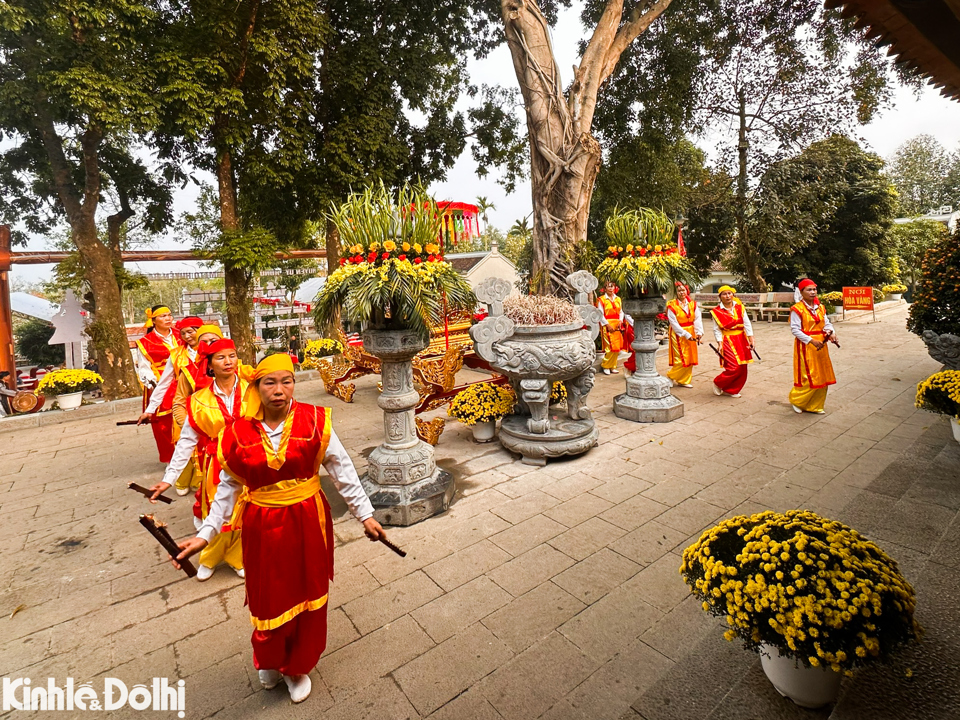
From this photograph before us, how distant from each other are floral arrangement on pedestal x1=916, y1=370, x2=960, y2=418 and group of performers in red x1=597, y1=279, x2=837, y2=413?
1.31 metres

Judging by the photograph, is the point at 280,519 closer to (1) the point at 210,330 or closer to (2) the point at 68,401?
(1) the point at 210,330

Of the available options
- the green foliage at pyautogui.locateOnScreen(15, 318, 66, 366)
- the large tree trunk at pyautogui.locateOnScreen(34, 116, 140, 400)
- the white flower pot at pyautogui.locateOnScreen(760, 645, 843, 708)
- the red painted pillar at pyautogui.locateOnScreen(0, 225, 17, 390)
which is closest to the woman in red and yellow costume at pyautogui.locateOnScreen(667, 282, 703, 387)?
the white flower pot at pyautogui.locateOnScreen(760, 645, 843, 708)

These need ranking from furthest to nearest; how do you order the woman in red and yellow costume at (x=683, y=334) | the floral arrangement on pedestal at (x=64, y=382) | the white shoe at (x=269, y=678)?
the floral arrangement on pedestal at (x=64, y=382) → the woman in red and yellow costume at (x=683, y=334) → the white shoe at (x=269, y=678)

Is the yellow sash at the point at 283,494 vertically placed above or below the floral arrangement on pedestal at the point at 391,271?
below

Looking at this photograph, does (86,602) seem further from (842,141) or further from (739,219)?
(842,141)

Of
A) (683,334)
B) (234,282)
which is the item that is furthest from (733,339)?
(234,282)

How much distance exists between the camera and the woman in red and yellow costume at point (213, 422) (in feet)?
9.70

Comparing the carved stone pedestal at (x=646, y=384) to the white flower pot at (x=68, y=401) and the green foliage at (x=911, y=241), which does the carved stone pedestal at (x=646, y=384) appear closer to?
the white flower pot at (x=68, y=401)

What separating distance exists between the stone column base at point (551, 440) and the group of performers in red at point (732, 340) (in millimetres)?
1296

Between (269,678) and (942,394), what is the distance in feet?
19.1

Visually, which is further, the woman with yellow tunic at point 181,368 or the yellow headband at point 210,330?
the woman with yellow tunic at point 181,368

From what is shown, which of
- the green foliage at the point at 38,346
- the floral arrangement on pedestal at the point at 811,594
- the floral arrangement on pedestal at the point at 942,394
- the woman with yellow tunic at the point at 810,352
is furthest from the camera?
the green foliage at the point at 38,346

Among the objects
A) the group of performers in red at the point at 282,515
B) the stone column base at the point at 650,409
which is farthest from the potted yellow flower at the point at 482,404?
the group of performers in red at the point at 282,515

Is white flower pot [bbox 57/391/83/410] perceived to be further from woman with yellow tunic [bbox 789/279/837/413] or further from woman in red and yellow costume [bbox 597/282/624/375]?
woman with yellow tunic [bbox 789/279/837/413]
